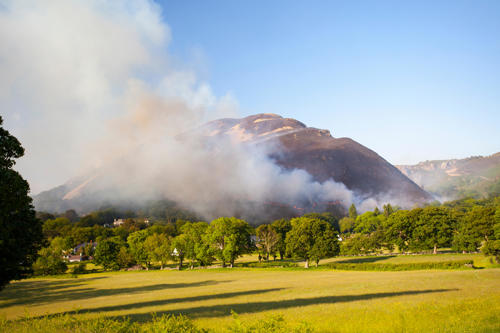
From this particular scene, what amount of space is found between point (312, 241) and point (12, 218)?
7015 cm

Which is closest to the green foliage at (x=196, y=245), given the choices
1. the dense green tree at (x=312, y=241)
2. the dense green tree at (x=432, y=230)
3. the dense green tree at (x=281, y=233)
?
the dense green tree at (x=312, y=241)

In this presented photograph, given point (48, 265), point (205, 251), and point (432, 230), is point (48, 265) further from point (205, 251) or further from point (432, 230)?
point (432, 230)

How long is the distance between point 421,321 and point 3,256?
27270 millimetres

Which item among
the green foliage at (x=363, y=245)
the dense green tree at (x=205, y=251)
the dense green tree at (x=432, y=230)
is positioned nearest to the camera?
the dense green tree at (x=205, y=251)

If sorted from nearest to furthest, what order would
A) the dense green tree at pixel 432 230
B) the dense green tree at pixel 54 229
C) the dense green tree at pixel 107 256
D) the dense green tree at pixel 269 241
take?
the dense green tree at pixel 432 230
the dense green tree at pixel 107 256
the dense green tree at pixel 269 241
the dense green tree at pixel 54 229

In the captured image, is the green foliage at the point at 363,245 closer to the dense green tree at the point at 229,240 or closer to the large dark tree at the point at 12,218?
the dense green tree at the point at 229,240

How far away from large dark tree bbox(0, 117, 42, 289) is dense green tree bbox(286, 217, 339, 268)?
2555 inches

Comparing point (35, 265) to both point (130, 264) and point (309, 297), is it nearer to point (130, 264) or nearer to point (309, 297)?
point (130, 264)

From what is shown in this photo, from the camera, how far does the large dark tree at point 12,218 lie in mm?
20781

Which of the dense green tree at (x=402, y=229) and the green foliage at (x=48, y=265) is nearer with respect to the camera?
the green foliage at (x=48, y=265)

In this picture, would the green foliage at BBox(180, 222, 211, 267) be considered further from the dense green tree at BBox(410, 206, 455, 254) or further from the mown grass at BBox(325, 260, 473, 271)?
the dense green tree at BBox(410, 206, 455, 254)

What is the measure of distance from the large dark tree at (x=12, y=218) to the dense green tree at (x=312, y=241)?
64.9 metres

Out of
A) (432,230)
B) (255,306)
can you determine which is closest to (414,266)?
(432,230)

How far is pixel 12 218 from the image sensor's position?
23906mm
